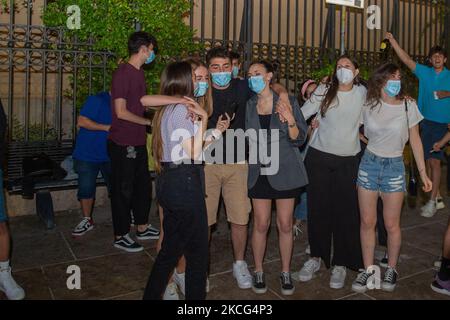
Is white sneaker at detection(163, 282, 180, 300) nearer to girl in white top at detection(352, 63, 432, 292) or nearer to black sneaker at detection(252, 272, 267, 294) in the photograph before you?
black sneaker at detection(252, 272, 267, 294)

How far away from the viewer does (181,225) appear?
9.57 feet

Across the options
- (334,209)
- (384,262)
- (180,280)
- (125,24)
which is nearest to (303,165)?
(334,209)

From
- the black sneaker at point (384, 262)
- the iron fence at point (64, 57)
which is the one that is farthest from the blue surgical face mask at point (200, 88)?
the iron fence at point (64, 57)

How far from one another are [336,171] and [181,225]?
1.61m

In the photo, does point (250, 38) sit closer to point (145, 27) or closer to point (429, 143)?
Result: point (145, 27)

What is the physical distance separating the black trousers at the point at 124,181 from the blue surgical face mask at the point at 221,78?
4.87 feet

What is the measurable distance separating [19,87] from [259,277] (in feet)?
18.2

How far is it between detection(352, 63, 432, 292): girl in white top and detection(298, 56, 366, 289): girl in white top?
5.5 inches

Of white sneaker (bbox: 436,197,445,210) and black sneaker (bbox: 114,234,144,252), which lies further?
white sneaker (bbox: 436,197,445,210)

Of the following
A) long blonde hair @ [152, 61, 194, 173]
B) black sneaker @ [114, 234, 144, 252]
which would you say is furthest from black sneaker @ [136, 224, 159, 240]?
long blonde hair @ [152, 61, 194, 173]

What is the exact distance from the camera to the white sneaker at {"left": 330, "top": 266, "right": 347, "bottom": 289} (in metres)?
3.81

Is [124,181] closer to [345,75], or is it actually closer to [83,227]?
[83,227]

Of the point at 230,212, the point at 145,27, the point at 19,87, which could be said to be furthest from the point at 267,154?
the point at 19,87
